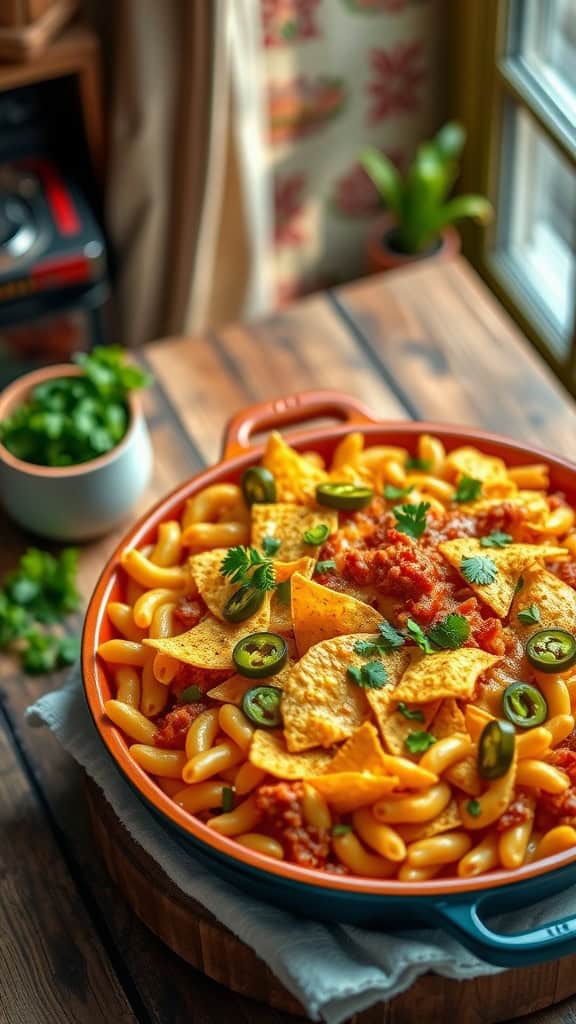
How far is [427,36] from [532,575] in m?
2.29

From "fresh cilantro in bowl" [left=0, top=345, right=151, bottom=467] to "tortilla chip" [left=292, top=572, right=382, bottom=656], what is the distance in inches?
23.0

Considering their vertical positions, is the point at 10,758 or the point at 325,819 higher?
the point at 325,819

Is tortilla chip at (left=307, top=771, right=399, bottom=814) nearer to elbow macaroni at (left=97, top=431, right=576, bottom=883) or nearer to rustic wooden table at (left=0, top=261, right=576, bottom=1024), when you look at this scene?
elbow macaroni at (left=97, top=431, right=576, bottom=883)

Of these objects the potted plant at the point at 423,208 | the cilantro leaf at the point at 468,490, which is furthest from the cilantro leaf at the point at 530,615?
the potted plant at the point at 423,208

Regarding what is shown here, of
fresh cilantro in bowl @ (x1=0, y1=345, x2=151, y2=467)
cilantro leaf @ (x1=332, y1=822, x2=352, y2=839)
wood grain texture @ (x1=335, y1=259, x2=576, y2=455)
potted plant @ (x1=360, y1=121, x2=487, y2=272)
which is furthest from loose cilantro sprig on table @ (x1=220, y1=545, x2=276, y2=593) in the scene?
potted plant @ (x1=360, y1=121, x2=487, y2=272)

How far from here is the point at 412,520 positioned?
1.78 m

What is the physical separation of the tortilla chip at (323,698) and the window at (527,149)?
1.70m

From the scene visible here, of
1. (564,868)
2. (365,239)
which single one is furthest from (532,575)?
(365,239)

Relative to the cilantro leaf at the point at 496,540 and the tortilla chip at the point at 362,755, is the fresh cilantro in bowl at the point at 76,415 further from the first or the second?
the tortilla chip at the point at 362,755

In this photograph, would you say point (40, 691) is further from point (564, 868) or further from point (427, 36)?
point (427, 36)

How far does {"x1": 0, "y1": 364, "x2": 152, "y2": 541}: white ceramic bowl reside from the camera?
2070 millimetres

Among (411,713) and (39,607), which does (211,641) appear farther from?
(39,607)

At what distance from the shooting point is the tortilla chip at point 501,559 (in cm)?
168

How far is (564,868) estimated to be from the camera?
1.44 m
